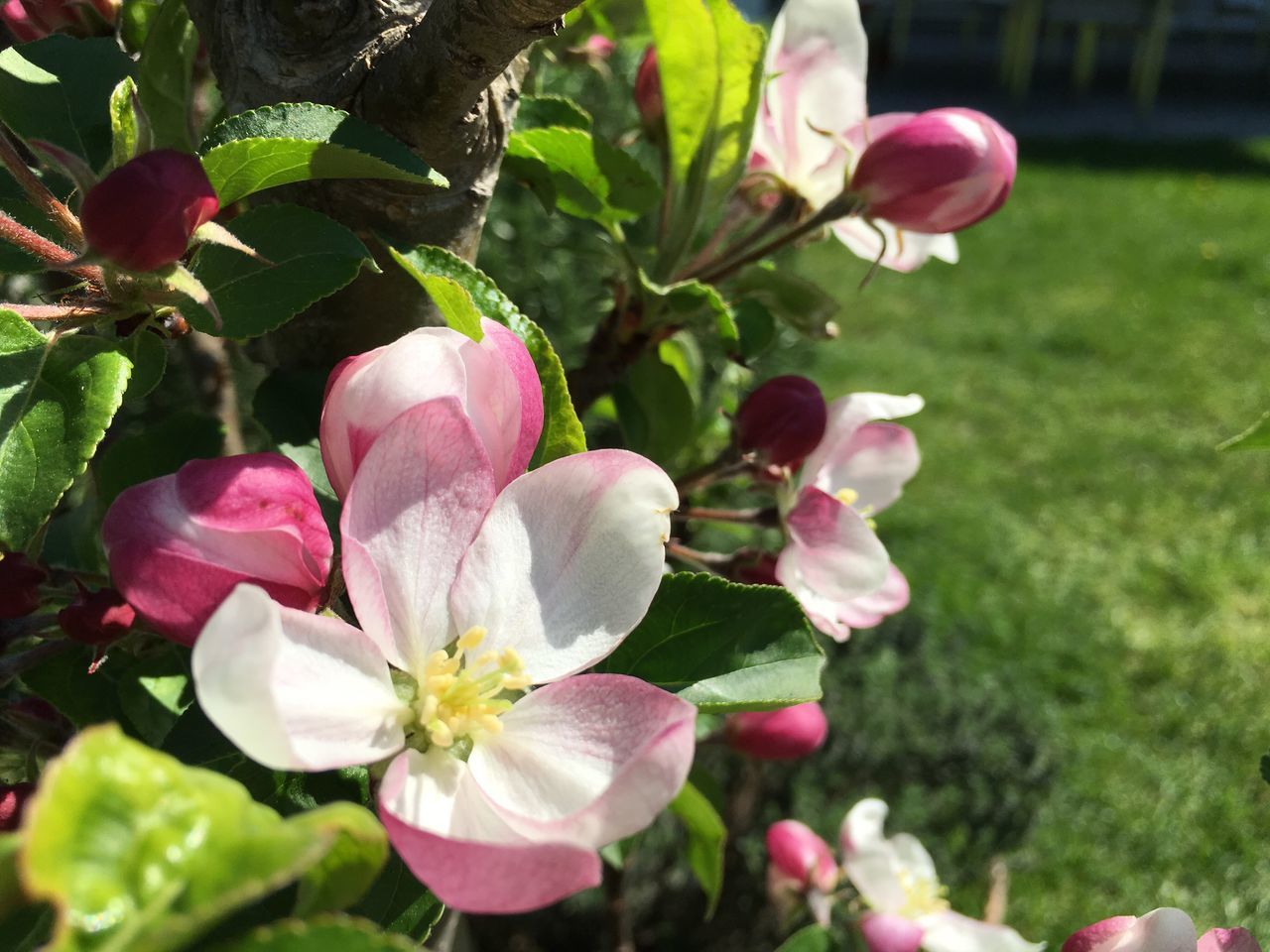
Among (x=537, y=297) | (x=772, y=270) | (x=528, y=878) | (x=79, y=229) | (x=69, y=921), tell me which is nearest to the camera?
(x=69, y=921)

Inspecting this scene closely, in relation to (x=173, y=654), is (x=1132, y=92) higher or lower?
lower

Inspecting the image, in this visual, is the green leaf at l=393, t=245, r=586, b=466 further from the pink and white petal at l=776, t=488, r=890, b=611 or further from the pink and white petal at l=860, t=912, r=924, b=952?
the pink and white petal at l=860, t=912, r=924, b=952

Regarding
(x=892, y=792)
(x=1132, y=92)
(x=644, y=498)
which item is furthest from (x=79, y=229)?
(x=1132, y=92)

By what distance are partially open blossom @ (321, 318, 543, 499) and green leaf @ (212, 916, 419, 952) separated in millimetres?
267

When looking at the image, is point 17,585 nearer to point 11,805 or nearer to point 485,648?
point 11,805

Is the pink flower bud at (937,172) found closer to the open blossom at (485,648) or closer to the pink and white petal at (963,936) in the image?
the open blossom at (485,648)

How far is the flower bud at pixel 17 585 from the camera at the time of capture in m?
0.75

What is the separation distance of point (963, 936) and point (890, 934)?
0.35ft

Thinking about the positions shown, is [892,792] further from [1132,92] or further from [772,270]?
[1132,92]

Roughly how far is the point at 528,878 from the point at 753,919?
1.99 m

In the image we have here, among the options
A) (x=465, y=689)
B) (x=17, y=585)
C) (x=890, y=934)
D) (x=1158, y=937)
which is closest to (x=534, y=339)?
(x=465, y=689)

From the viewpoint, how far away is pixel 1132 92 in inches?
451

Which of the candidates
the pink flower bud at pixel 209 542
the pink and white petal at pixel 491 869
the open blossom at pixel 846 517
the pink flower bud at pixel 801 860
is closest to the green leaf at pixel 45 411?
the pink flower bud at pixel 209 542

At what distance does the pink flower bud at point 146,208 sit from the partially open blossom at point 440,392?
108mm
